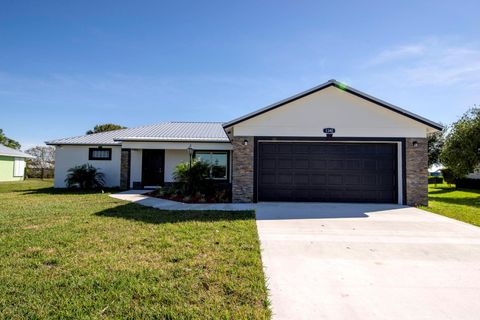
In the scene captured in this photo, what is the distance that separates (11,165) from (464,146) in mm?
38231

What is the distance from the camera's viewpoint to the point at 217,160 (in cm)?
1441

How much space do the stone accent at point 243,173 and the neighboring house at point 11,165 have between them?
25.1m

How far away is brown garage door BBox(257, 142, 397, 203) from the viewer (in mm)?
9648

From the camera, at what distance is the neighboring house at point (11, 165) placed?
75.8ft

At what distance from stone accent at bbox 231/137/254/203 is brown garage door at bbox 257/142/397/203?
0.42m

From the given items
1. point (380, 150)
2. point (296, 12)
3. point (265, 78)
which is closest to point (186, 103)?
point (265, 78)

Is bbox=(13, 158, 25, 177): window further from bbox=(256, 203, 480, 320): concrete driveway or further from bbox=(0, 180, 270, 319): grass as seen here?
bbox=(256, 203, 480, 320): concrete driveway

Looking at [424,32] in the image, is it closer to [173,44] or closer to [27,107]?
[173,44]

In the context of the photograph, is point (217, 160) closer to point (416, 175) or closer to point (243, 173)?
point (243, 173)

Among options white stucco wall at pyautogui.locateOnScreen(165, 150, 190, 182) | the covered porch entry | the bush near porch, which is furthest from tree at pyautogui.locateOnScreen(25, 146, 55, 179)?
the bush near porch

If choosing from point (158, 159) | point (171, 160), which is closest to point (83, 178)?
point (158, 159)

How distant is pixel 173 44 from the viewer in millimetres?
11156

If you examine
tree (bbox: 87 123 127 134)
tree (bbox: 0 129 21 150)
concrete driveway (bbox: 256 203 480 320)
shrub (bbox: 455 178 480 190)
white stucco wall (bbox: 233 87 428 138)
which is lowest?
concrete driveway (bbox: 256 203 480 320)

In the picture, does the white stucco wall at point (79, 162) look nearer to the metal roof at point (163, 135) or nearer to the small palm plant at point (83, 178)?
the metal roof at point (163, 135)
